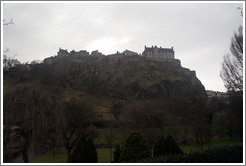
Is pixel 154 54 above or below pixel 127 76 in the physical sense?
above

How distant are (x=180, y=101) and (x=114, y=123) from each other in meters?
19.6

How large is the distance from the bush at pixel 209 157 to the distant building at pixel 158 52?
119m

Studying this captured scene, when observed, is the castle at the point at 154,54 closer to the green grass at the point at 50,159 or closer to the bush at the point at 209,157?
the green grass at the point at 50,159

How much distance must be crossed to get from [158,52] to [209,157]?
12141 cm

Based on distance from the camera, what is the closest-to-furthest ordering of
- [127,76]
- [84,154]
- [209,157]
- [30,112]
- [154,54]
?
1. [209,157]
2. [30,112]
3. [84,154]
4. [127,76]
5. [154,54]

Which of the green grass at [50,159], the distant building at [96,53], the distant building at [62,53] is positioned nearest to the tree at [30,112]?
the green grass at [50,159]

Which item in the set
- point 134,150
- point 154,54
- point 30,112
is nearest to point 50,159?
point 134,150

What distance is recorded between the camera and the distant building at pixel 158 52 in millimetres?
129375

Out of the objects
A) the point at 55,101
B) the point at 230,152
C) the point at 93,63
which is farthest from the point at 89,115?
the point at 93,63

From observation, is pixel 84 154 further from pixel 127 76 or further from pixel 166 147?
pixel 127 76

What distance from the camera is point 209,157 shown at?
35.2ft

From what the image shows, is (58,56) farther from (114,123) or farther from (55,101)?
(55,101)

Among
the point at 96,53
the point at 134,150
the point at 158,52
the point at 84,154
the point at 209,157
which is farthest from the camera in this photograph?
the point at 96,53

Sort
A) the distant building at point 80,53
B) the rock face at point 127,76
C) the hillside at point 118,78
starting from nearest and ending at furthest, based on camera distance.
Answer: the hillside at point 118,78
the rock face at point 127,76
the distant building at point 80,53
